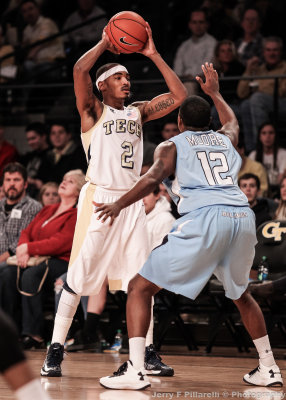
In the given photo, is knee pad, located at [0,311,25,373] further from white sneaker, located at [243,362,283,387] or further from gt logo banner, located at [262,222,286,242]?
gt logo banner, located at [262,222,286,242]

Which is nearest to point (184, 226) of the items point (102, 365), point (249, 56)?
point (102, 365)

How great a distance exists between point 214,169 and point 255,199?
3489 millimetres

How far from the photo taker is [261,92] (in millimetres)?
9602

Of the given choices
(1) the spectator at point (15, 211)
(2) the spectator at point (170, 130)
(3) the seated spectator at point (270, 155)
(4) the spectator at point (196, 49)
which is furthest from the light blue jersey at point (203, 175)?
(4) the spectator at point (196, 49)

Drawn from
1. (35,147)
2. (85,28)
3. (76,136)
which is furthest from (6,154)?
(85,28)

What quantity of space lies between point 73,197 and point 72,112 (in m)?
3.32

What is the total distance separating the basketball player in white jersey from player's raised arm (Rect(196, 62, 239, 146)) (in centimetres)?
51

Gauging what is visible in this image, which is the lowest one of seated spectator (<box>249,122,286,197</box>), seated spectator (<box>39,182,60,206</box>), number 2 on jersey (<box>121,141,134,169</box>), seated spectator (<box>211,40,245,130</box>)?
seated spectator (<box>39,182,60,206</box>)

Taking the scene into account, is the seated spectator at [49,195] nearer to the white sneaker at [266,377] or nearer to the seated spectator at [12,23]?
the seated spectator at [12,23]

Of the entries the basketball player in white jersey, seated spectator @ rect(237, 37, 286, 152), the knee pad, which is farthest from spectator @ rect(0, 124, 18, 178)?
the knee pad

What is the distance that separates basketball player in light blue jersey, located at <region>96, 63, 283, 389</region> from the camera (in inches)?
182

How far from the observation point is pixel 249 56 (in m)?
10.6

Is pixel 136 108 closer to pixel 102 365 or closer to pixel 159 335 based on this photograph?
pixel 102 365

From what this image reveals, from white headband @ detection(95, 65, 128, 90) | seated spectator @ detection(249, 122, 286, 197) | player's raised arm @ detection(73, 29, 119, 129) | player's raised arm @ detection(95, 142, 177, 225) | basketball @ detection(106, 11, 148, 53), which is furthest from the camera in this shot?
seated spectator @ detection(249, 122, 286, 197)
